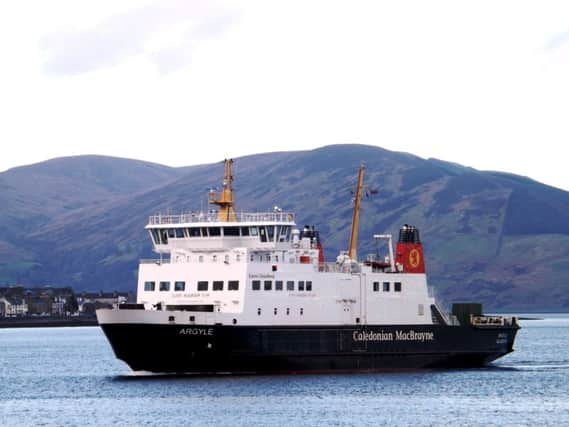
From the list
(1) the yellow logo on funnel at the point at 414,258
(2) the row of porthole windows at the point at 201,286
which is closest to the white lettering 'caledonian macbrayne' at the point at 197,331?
(2) the row of porthole windows at the point at 201,286

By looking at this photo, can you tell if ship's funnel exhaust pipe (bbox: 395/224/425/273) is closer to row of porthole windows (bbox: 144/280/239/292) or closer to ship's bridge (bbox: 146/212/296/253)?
ship's bridge (bbox: 146/212/296/253)

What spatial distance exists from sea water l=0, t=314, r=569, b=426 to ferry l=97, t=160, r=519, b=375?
3.09 feet

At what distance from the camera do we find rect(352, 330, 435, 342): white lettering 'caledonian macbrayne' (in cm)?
5347

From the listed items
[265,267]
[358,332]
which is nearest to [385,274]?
[358,332]

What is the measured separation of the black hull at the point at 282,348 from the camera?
49.2 m

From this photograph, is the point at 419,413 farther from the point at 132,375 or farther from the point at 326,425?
the point at 132,375

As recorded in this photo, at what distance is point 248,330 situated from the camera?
49812mm

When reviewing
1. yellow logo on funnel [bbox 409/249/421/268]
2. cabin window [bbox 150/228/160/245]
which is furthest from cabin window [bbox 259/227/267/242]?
yellow logo on funnel [bbox 409/249/421/268]

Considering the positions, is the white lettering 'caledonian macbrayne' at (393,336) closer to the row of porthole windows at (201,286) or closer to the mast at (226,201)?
the row of porthole windows at (201,286)

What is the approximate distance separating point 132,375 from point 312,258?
392 inches

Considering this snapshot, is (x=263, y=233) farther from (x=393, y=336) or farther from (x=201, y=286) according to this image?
(x=393, y=336)

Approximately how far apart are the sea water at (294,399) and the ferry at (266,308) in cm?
94

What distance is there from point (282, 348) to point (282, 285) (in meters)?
2.81

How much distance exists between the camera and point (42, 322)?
17700 centimetres
